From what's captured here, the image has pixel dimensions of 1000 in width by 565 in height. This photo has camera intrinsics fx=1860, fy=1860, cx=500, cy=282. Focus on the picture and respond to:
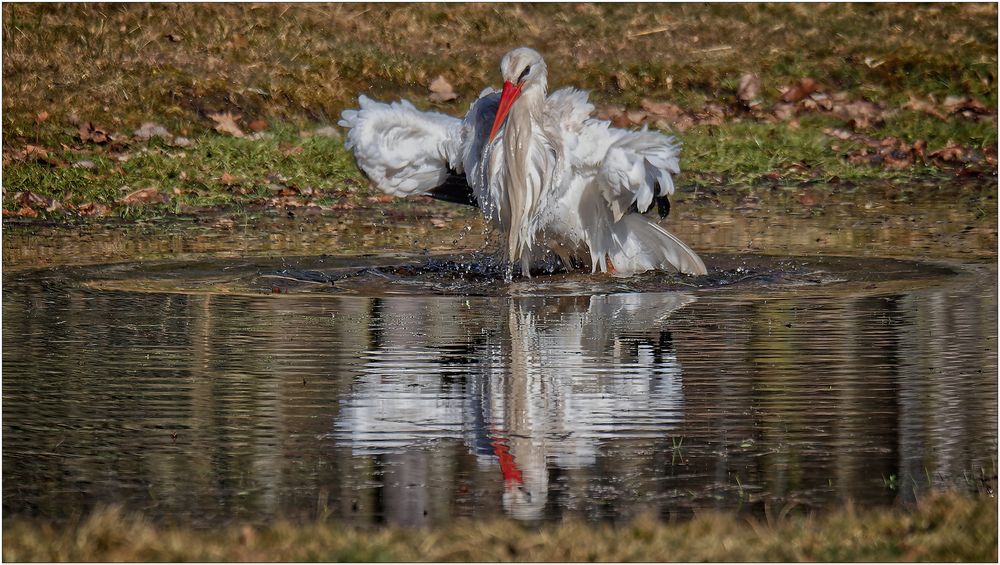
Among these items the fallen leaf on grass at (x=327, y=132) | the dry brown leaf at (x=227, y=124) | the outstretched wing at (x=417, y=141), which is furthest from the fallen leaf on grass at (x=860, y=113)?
the outstretched wing at (x=417, y=141)

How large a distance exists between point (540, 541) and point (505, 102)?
249 inches

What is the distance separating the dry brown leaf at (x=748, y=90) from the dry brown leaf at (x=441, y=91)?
3095 millimetres

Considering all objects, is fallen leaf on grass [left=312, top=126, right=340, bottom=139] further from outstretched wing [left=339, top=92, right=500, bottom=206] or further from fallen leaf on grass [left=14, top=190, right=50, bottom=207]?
outstretched wing [left=339, top=92, right=500, bottom=206]

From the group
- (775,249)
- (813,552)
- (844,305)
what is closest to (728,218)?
(775,249)

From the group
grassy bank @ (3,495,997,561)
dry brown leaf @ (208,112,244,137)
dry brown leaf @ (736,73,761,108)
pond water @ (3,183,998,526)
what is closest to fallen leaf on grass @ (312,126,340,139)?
dry brown leaf @ (208,112,244,137)

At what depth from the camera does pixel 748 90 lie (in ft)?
66.5

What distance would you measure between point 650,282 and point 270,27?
11.6 meters

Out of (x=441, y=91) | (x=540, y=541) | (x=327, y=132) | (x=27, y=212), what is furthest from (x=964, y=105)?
(x=540, y=541)

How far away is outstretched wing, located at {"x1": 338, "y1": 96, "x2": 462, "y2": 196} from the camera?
38.0 ft

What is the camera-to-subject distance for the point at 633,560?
16.3 feet

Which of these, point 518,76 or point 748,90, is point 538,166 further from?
point 748,90

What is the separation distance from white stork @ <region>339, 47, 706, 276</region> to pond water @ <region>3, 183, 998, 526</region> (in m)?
0.28

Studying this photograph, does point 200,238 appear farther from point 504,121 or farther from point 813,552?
point 813,552

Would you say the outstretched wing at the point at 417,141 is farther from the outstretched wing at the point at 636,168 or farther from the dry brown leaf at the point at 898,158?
the dry brown leaf at the point at 898,158
